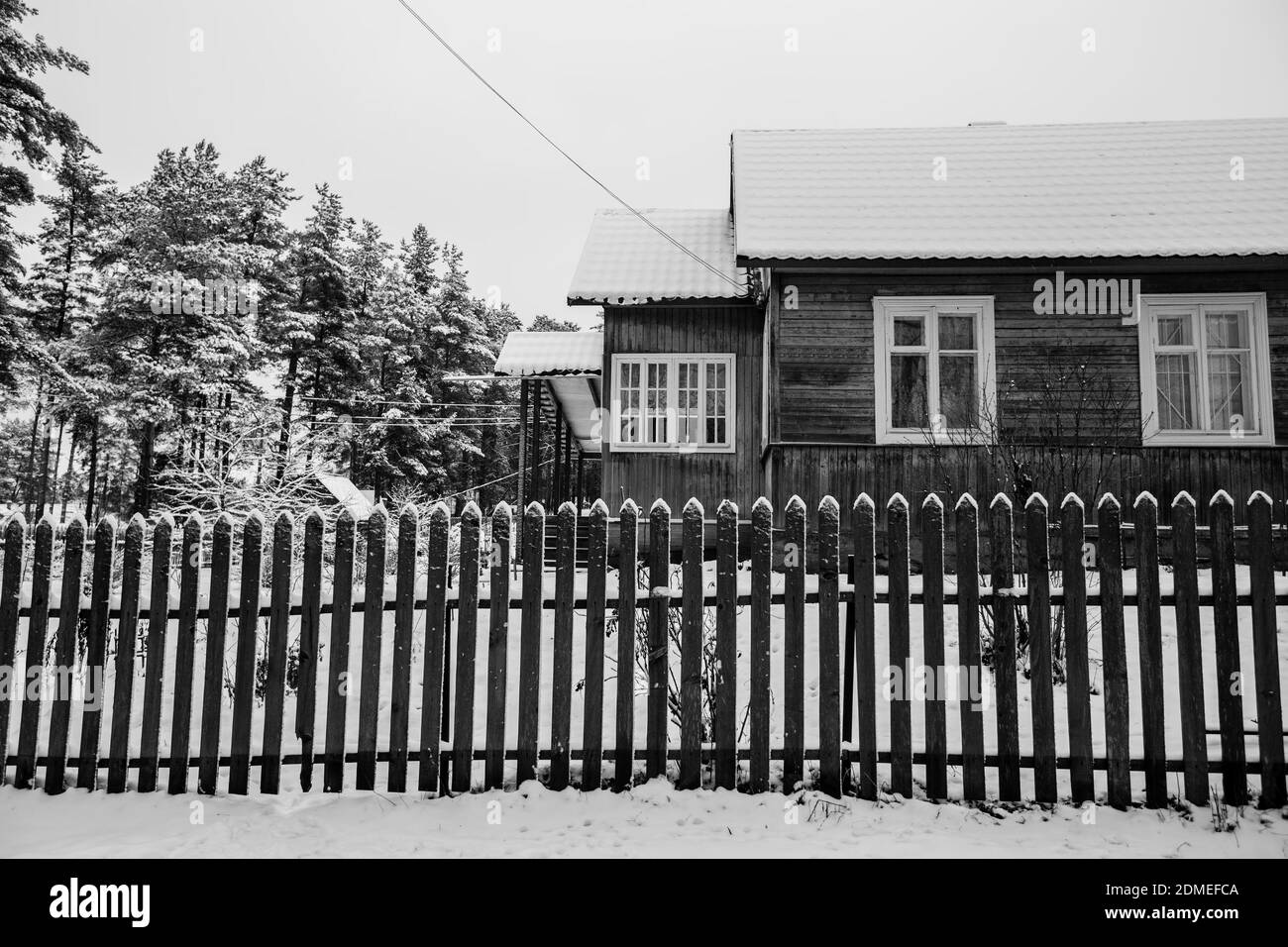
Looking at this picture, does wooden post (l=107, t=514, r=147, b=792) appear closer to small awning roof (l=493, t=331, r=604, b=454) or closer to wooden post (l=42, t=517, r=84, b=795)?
wooden post (l=42, t=517, r=84, b=795)

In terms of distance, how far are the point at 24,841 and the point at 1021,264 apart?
11090 millimetres

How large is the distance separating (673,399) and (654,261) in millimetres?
2822

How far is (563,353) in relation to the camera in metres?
13.6

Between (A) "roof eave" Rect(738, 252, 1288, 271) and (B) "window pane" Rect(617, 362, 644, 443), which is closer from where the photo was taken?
(A) "roof eave" Rect(738, 252, 1288, 271)

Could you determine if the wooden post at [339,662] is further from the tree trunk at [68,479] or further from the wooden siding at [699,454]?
the tree trunk at [68,479]

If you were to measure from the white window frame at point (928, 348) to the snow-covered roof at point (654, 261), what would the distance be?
2.55 meters

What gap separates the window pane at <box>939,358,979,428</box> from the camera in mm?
10383

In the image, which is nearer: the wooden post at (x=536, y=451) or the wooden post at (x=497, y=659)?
the wooden post at (x=497, y=659)

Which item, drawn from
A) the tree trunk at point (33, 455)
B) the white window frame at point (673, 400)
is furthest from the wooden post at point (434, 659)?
the tree trunk at point (33, 455)

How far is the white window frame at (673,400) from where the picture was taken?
12172mm

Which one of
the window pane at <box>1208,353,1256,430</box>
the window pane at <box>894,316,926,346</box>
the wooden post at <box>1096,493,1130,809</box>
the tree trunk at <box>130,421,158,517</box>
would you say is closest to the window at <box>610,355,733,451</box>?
the window pane at <box>894,316,926,346</box>

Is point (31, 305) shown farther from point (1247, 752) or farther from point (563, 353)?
point (1247, 752)

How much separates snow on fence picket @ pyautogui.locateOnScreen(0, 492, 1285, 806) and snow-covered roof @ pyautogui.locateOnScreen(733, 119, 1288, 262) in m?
6.60

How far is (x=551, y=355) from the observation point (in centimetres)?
1359
